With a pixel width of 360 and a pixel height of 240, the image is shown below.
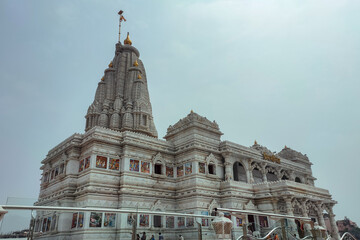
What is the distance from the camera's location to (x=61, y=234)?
23500mm

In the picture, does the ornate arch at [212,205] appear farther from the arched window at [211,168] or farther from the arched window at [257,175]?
the arched window at [257,175]

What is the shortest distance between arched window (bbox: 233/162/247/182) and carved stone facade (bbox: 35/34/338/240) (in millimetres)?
127

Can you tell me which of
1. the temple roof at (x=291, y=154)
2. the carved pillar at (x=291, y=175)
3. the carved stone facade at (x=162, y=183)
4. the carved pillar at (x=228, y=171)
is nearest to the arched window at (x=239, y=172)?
the carved stone facade at (x=162, y=183)

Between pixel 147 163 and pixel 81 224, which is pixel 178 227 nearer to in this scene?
pixel 147 163

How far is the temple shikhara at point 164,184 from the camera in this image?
81.9 feet

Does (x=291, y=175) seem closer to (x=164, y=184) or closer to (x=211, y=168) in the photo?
(x=211, y=168)

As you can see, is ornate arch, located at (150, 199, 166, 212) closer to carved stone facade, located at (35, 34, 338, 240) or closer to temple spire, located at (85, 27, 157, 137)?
carved stone facade, located at (35, 34, 338, 240)

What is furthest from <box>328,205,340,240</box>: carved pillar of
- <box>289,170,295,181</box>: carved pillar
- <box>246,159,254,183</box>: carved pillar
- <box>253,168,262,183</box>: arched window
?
<box>246,159,254,183</box>: carved pillar

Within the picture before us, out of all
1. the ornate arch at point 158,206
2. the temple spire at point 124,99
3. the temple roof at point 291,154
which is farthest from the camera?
the temple roof at point 291,154

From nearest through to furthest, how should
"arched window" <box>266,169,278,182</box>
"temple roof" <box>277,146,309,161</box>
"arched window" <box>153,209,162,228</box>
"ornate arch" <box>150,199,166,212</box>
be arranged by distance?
"arched window" <box>153,209,162,228</box>, "ornate arch" <box>150,199,166,212</box>, "arched window" <box>266,169,278,182</box>, "temple roof" <box>277,146,309,161</box>

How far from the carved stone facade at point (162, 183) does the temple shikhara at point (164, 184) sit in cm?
9

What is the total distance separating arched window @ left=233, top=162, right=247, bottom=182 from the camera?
3453 centimetres

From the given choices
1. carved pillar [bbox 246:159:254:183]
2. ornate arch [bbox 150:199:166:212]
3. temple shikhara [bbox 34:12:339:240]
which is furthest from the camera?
carved pillar [bbox 246:159:254:183]

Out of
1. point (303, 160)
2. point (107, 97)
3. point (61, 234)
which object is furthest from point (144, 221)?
point (303, 160)
